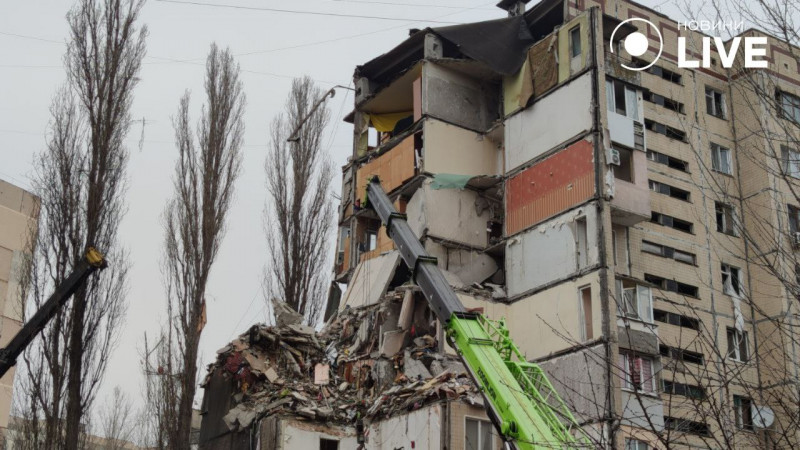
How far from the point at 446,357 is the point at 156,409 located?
8.62m

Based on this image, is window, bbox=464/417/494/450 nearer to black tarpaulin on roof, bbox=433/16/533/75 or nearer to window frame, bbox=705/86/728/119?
black tarpaulin on roof, bbox=433/16/533/75

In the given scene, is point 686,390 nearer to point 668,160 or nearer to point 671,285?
point 671,285

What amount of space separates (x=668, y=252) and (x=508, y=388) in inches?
654

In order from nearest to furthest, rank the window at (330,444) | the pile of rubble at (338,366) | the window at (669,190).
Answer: the window at (330,444) → the pile of rubble at (338,366) → the window at (669,190)

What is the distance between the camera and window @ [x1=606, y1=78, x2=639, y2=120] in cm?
3117

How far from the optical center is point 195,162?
103 feet

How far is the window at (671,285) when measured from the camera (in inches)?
1275

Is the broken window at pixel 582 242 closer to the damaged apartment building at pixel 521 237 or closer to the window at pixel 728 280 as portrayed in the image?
the damaged apartment building at pixel 521 237

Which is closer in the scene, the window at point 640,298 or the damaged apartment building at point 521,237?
the damaged apartment building at point 521,237

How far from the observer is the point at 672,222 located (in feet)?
112

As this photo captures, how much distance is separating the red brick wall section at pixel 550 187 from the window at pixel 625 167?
194 cm

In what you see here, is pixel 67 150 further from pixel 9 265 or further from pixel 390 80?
pixel 390 80

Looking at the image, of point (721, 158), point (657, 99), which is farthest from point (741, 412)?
point (721, 158)

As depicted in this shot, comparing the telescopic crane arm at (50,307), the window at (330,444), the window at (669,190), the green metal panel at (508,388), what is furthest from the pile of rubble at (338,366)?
the window at (669,190)
